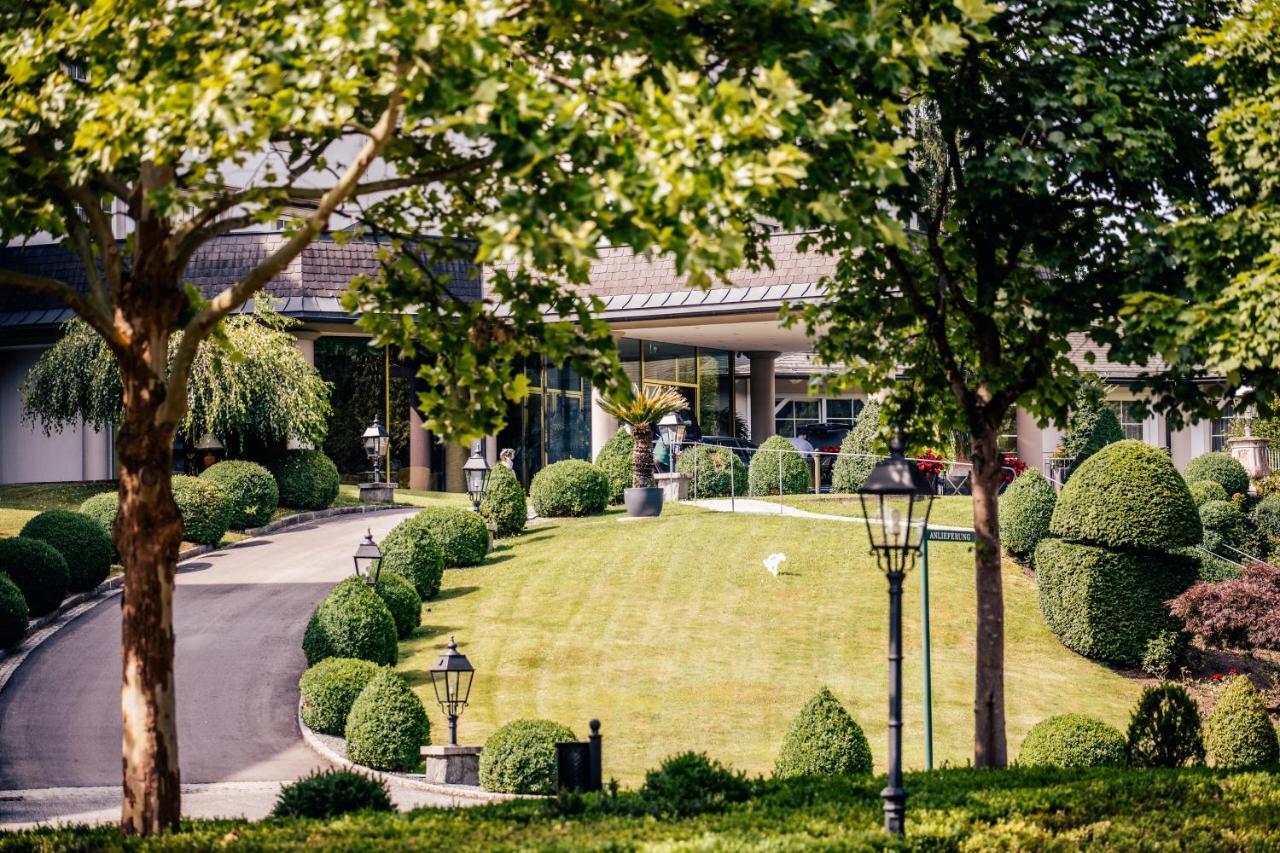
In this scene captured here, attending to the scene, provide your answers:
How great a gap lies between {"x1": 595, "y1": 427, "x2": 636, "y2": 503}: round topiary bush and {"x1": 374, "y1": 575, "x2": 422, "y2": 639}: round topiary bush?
9.50 meters

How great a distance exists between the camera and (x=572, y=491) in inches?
1142

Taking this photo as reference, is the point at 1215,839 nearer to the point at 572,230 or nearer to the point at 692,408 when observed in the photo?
the point at 572,230

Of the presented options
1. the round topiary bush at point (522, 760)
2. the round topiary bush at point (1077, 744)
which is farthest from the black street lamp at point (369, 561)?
the round topiary bush at point (1077, 744)

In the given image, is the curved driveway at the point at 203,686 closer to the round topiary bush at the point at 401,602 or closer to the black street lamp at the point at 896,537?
the round topiary bush at the point at 401,602

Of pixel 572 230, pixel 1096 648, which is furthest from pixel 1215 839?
pixel 1096 648

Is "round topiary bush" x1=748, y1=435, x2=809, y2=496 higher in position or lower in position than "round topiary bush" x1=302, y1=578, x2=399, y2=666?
higher

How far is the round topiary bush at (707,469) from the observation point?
30688 millimetres

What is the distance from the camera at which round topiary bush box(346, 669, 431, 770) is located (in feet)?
51.9

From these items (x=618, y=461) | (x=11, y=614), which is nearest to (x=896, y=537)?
(x=11, y=614)

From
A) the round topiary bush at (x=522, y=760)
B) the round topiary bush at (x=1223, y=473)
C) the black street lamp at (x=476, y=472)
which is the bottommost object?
the round topiary bush at (x=522, y=760)

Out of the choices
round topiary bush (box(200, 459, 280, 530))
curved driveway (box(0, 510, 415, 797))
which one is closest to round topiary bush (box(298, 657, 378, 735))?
curved driveway (box(0, 510, 415, 797))

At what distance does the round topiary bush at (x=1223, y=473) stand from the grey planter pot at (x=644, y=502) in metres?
13.3

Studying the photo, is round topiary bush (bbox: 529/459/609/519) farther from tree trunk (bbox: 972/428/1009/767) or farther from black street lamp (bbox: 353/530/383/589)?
tree trunk (bbox: 972/428/1009/767)

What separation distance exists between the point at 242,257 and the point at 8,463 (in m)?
9.23
